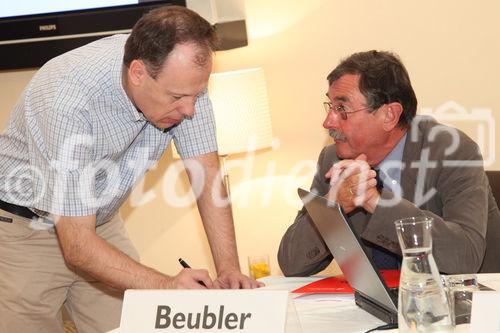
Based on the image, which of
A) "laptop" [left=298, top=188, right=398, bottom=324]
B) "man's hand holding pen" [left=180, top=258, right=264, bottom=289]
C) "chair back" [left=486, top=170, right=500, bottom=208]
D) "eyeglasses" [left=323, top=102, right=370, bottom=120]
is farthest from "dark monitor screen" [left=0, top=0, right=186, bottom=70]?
"laptop" [left=298, top=188, right=398, bottom=324]

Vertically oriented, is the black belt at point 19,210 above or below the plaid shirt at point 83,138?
below

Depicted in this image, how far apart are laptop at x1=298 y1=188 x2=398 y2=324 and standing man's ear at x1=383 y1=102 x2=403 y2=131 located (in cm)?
70

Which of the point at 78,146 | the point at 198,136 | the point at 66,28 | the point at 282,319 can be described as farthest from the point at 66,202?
the point at 66,28

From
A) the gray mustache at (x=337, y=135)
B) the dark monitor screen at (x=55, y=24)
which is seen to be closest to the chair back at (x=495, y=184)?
the gray mustache at (x=337, y=135)

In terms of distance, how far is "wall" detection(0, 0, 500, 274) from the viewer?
342cm

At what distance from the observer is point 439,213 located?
2512mm

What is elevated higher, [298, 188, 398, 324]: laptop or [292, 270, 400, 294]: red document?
[298, 188, 398, 324]: laptop

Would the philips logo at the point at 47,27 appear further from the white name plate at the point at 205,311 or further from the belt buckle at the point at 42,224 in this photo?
the white name plate at the point at 205,311

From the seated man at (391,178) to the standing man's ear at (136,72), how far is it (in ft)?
2.07

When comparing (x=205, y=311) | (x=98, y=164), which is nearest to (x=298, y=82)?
(x=98, y=164)

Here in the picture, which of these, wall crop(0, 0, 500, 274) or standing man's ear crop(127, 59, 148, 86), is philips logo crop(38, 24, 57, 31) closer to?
wall crop(0, 0, 500, 274)

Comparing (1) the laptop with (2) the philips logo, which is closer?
(1) the laptop

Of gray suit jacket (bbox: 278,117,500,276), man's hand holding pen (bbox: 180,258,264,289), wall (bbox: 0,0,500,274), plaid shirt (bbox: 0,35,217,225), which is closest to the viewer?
man's hand holding pen (bbox: 180,258,264,289)

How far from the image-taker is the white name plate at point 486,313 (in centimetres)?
135
